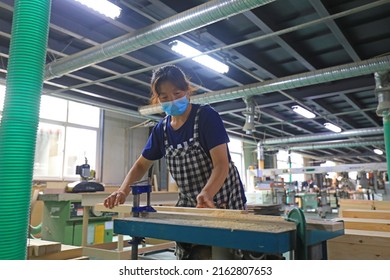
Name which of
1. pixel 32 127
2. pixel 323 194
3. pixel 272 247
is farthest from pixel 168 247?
pixel 323 194

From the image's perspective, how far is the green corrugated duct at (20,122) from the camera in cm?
154

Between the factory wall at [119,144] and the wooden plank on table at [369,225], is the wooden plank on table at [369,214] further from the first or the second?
the factory wall at [119,144]

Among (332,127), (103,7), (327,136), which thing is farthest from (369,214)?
(327,136)

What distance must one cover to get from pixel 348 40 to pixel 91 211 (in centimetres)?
342

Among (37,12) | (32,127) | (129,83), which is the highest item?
(129,83)

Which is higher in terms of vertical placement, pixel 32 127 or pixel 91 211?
pixel 32 127

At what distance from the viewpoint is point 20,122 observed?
162cm

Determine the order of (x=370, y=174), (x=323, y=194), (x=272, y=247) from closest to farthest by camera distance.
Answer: (x=272, y=247)
(x=370, y=174)
(x=323, y=194)

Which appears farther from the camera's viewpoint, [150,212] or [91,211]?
[91,211]

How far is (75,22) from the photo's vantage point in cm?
315

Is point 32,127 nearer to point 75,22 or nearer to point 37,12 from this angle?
point 37,12

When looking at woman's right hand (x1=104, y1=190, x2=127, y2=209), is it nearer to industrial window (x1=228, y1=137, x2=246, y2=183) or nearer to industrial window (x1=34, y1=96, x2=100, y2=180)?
industrial window (x1=34, y1=96, x2=100, y2=180)

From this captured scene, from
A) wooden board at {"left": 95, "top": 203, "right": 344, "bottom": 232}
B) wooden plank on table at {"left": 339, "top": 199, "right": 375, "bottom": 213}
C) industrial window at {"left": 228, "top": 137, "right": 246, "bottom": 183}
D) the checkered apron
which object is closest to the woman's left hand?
wooden board at {"left": 95, "top": 203, "right": 344, "bottom": 232}

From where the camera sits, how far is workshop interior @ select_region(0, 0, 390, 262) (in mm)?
961
